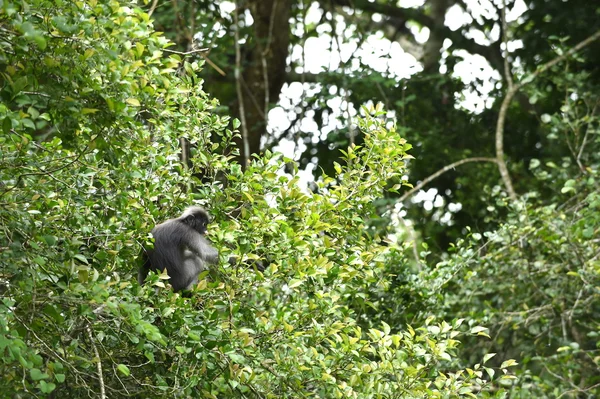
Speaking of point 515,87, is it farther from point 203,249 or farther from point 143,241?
point 143,241

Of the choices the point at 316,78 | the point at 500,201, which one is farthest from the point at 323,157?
the point at 500,201

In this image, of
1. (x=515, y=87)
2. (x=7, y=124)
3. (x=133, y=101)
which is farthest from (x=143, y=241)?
(x=515, y=87)

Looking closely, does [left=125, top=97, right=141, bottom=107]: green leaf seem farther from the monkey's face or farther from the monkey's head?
the monkey's face

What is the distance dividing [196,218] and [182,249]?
0.41 meters

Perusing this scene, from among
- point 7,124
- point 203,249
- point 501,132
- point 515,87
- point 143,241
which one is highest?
point 515,87

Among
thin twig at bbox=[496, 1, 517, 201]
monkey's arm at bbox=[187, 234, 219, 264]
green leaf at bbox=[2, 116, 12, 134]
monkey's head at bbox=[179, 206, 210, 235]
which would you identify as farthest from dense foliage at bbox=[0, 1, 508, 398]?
thin twig at bbox=[496, 1, 517, 201]

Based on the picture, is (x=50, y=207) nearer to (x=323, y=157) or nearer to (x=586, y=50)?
(x=323, y=157)

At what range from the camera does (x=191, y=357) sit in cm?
343

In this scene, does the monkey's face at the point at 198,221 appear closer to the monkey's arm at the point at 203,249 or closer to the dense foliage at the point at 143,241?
the monkey's arm at the point at 203,249

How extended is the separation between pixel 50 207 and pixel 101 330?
52 centimetres

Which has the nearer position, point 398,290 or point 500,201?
point 398,290

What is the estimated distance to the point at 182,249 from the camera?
491 centimetres

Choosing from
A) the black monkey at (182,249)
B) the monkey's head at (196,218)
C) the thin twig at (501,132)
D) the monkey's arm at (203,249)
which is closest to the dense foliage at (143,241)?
the monkey's head at (196,218)

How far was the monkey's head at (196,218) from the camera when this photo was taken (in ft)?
14.5
